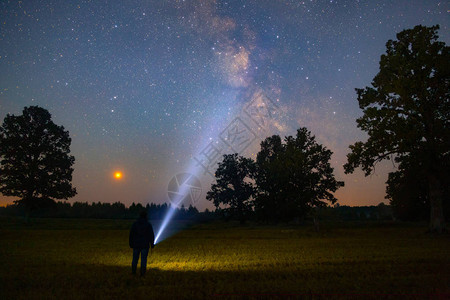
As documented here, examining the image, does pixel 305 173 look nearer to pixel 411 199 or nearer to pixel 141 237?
pixel 411 199

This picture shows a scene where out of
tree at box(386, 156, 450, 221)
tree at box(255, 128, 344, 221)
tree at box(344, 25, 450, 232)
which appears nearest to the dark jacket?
tree at box(344, 25, 450, 232)

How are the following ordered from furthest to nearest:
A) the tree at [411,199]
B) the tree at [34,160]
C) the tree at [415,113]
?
the tree at [411,199] < the tree at [34,160] < the tree at [415,113]

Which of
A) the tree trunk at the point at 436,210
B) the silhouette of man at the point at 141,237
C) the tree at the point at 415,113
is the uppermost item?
the tree at the point at 415,113

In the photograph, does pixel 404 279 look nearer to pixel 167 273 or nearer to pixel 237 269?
pixel 237 269

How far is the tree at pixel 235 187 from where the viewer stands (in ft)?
251

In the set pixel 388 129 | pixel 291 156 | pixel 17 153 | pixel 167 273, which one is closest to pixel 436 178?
pixel 388 129

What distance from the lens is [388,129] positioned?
28.6 metres

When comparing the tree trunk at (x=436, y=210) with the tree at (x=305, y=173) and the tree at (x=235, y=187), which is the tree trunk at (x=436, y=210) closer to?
the tree at (x=305, y=173)

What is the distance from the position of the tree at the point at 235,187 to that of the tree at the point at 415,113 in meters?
48.2

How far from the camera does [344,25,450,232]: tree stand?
2756cm

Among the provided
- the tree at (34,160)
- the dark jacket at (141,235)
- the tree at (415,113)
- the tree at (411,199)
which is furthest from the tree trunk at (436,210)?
the tree at (34,160)

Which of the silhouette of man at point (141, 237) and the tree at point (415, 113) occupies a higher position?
the tree at point (415, 113)

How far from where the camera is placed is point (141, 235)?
35.4 ft

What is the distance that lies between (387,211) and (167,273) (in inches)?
6905
